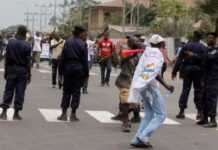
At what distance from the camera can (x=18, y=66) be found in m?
13.7

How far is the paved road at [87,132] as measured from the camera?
11.2m

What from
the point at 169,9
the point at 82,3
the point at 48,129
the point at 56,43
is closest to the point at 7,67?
the point at 48,129

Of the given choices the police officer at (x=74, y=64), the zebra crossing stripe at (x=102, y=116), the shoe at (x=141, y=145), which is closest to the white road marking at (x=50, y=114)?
the police officer at (x=74, y=64)

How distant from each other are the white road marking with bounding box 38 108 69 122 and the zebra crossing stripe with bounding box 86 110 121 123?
0.71 meters

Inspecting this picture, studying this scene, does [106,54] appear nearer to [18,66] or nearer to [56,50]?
[56,50]

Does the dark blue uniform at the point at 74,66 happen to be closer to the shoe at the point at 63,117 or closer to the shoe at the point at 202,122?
the shoe at the point at 63,117

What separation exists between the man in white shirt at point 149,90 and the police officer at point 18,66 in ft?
10.8

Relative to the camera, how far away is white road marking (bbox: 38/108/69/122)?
1429cm

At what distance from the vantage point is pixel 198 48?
14.8 meters

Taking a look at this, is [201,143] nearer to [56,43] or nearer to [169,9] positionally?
[56,43]

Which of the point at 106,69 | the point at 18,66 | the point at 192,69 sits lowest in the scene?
the point at 106,69

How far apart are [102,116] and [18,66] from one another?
2372mm

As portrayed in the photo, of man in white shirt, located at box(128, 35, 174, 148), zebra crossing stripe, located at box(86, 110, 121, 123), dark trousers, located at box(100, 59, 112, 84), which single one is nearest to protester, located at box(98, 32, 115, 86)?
dark trousers, located at box(100, 59, 112, 84)

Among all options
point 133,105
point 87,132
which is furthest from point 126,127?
point 133,105
